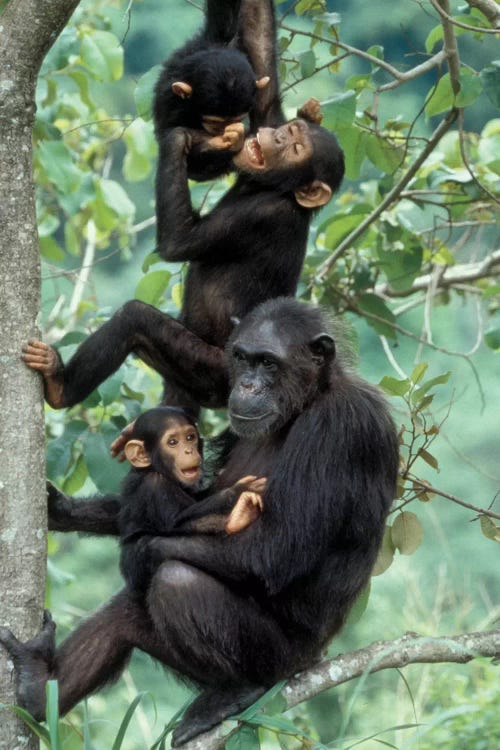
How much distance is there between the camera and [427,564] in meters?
14.3

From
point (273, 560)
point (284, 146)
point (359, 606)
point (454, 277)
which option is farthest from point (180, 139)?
point (454, 277)

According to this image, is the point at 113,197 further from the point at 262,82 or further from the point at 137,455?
the point at 137,455

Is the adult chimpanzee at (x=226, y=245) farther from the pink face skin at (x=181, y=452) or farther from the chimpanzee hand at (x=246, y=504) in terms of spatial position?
the chimpanzee hand at (x=246, y=504)

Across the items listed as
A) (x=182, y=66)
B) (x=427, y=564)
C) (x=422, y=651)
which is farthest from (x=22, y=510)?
(x=427, y=564)

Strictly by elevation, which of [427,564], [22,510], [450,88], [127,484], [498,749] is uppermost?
[450,88]

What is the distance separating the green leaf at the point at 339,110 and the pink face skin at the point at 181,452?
1.47 meters

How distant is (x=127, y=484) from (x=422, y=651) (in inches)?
49.7

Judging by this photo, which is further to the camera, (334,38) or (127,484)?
(334,38)

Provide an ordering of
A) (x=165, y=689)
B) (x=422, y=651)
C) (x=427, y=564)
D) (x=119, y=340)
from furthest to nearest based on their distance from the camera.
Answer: (x=427, y=564), (x=165, y=689), (x=119, y=340), (x=422, y=651)

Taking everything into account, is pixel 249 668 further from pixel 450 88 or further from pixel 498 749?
pixel 450 88

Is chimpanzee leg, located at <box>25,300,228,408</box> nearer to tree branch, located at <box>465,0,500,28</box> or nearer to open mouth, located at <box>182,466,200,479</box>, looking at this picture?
open mouth, located at <box>182,466,200,479</box>

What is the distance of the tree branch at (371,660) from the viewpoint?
3.78 meters

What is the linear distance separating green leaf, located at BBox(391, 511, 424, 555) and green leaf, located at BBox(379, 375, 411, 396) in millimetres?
480

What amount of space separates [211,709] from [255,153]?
213 centimetres
